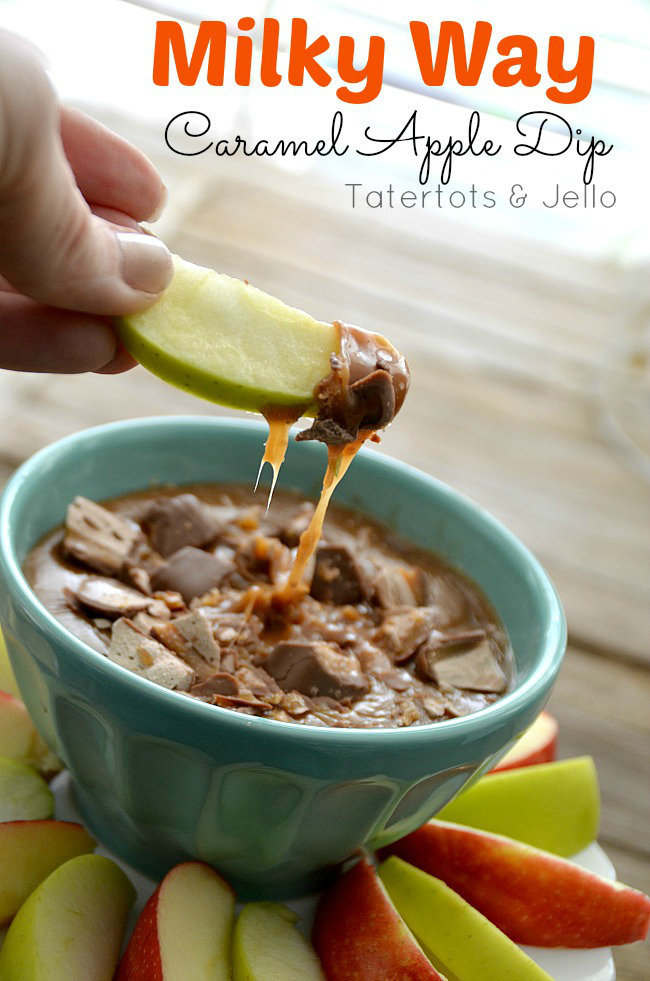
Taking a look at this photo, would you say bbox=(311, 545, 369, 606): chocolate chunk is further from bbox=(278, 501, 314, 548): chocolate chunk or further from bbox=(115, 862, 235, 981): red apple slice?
bbox=(115, 862, 235, 981): red apple slice

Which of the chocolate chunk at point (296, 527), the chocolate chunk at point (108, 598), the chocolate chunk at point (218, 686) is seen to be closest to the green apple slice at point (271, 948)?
the chocolate chunk at point (218, 686)

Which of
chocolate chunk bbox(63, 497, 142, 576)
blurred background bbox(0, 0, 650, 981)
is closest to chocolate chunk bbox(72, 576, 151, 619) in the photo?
chocolate chunk bbox(63, 497, 142, 576)

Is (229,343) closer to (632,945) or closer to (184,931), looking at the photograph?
(184,931)

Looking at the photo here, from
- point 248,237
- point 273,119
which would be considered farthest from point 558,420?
point 273,119

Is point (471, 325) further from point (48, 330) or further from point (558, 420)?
point (48, 330)

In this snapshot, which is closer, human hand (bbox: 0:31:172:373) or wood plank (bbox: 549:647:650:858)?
human hand (bbox: 0:31:172:373)
